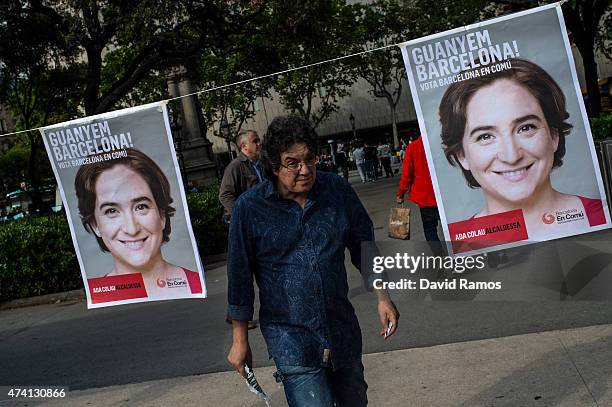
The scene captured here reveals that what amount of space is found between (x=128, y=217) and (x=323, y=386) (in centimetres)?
326

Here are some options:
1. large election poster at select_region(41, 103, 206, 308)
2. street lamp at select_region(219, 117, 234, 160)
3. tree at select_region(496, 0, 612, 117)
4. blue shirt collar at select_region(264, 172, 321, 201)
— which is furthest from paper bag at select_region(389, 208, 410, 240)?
street lamp at select_region(219, 117, 234, 160)

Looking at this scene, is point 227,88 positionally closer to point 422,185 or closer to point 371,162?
point 371,162

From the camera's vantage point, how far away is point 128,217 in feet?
20.6

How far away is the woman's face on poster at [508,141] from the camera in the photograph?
242 inches

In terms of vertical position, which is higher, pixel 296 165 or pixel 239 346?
pixel 296 165

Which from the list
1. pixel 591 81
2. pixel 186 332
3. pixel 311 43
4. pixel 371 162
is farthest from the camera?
pixel 371 162

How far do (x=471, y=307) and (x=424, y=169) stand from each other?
1.87 m

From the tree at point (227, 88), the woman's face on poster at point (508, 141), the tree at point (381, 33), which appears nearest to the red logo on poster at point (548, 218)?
the woman's face on poster at point (508, 141)

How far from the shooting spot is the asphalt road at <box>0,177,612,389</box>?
262 inches

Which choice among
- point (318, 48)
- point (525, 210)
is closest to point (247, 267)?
point (525, 210)

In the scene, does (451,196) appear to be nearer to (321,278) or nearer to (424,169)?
(424,169)

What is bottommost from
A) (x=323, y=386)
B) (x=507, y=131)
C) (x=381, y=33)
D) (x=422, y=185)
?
(x=323, y=386)

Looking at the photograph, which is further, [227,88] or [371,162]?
[227,88]

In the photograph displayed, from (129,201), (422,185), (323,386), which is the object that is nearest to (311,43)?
(422,185)
